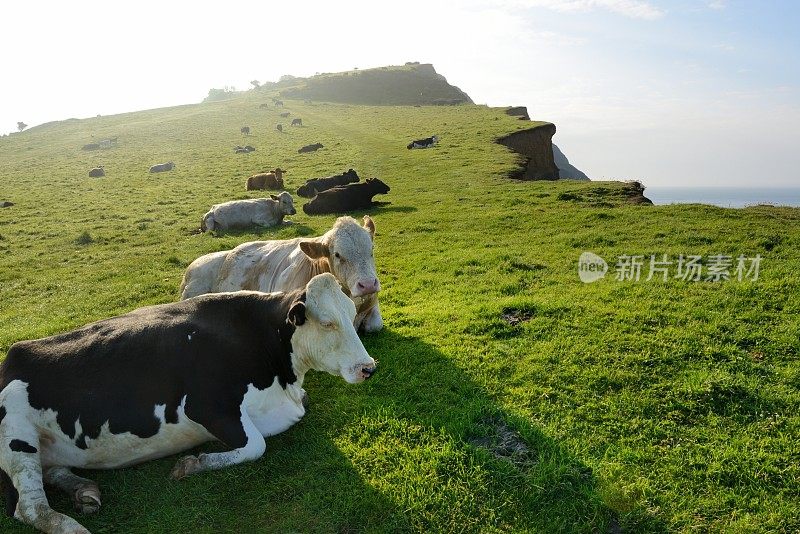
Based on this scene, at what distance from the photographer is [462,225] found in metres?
16.0

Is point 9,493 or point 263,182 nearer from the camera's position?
point 9,493

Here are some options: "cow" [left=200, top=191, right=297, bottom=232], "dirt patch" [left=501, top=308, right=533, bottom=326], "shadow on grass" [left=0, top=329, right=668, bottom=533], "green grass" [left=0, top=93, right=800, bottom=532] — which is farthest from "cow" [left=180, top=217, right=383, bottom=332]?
"cow" [left=200, top=191, right=297, bottom=232]

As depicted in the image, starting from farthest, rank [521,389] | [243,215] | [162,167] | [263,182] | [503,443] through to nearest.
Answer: [162,167] < [263,182] < [243,215] < [521,389] < [503,443]

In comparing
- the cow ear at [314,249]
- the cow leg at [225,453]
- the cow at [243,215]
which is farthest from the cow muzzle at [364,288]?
the cow at [243,215]

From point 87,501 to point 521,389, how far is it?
4254 mm

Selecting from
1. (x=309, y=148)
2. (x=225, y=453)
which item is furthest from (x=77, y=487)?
(x=309, y=148)

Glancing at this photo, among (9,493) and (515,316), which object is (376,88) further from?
(9,493)

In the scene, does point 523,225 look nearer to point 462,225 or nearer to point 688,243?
point 462,225

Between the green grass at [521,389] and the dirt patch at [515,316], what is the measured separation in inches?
2.6

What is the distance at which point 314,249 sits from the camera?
756 cm

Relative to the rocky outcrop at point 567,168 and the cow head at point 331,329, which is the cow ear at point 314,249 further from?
the rocky outcrop at point 567,168

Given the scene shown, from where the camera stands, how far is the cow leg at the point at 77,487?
185 inches

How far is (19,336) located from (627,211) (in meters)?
14.4

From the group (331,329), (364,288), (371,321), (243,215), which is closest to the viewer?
(331,329)
